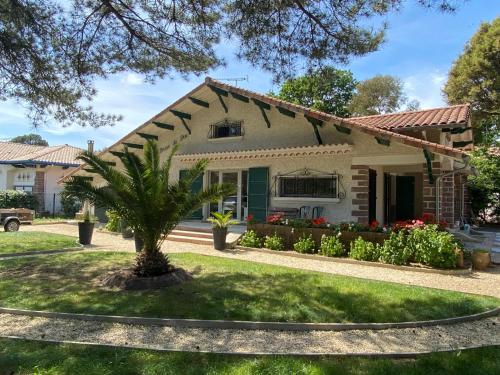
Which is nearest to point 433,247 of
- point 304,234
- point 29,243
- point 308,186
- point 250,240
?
point 304,234

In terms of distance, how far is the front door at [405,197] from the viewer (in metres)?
17.8

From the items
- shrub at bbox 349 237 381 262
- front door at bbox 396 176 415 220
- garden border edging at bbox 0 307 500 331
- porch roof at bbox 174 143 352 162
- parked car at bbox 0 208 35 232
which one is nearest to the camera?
garden border edging at bbox 0 307 500 331

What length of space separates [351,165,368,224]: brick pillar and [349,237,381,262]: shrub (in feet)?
9.00

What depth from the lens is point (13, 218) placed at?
757 inches

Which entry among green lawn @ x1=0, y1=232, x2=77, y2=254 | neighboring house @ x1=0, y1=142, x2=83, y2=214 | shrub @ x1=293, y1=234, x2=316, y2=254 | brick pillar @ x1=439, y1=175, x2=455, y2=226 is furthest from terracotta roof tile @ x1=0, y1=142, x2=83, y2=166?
brick pillar @ x1=439, y1=175, x2=455, y2=226

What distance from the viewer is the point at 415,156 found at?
42.1 ft

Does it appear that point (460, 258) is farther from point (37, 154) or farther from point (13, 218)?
point (37, 154)

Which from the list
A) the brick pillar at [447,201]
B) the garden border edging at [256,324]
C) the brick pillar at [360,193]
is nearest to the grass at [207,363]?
the garden border edging at [256,324]

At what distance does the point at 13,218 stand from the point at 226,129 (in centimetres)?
1138

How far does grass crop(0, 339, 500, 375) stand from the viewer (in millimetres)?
4301

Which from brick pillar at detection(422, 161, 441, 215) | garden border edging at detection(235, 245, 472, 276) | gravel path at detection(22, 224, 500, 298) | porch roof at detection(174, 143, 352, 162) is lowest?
gravel path at detection(22, 224, 500, 298)

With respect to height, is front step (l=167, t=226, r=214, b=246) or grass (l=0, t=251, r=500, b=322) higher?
front step (l=167, t=226, r=214, b=246)

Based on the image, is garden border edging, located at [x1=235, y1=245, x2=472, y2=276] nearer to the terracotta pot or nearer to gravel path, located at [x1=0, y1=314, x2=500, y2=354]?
the terracotta pot

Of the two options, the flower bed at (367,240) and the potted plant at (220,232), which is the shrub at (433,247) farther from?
the potted plant at (220,232)
